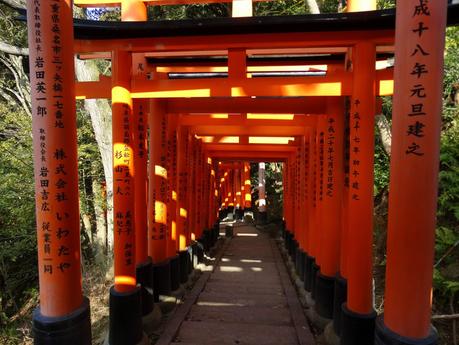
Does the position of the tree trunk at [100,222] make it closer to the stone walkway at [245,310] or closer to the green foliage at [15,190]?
the green foliage at [15,190]

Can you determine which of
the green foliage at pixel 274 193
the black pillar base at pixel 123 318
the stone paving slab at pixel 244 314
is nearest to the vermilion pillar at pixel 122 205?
the black pillar base at pixel 123 318

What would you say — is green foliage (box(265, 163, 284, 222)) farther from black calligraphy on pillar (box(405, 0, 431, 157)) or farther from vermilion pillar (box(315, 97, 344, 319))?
black calligraphy on pillar (box(405, 0, 431, 157))

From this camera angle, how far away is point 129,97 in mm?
4473

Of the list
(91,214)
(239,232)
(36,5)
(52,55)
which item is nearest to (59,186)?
(52,55)

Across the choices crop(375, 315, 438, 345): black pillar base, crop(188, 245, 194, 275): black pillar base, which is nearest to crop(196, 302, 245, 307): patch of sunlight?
crop(188, 245, 194, 275): black pillar base

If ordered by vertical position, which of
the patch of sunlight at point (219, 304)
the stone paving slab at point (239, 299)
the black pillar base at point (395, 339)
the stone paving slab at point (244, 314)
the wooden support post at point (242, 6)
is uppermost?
the wooden support post at point (242, 6)

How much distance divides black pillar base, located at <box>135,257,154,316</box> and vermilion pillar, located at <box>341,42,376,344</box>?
2784 millimetres

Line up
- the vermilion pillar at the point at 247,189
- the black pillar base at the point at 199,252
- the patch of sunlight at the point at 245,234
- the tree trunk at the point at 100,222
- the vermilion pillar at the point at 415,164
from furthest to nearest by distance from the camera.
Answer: the vermilion pillar at the point at 247,189 < the patch of sunlight at the point at 245,234 < the tree trunk at the point at 100,222 < the black pillar base at the point at 199,252 < the vermilion pillar at the point at 415,164

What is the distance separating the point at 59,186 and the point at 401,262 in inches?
109

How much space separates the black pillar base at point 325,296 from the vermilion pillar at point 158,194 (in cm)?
252

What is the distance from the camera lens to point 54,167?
3.03 metres

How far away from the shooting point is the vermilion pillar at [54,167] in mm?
2986

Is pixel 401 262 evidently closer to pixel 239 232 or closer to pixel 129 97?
A: pixel 129 97

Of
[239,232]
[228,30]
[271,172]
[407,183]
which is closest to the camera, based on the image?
[407,183]
